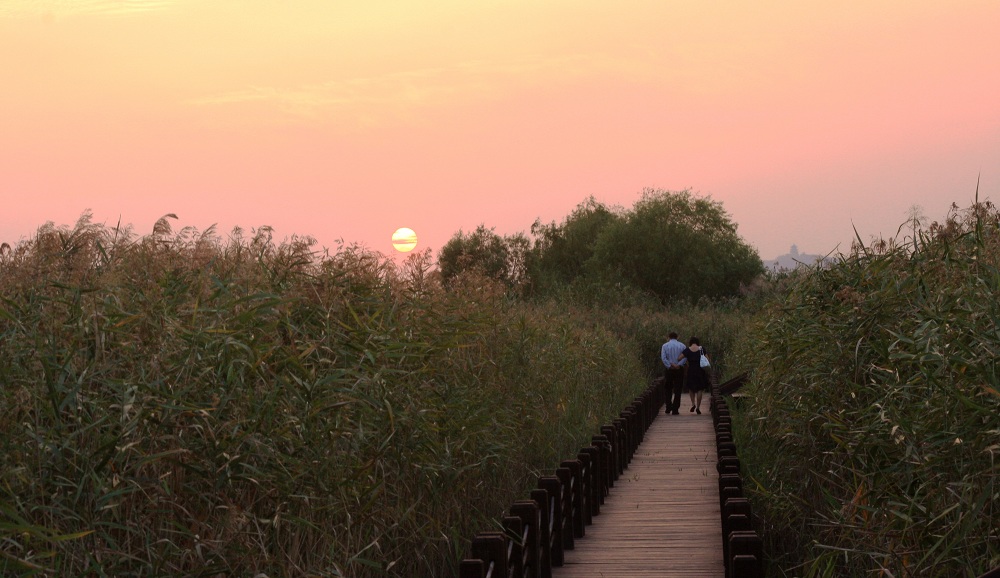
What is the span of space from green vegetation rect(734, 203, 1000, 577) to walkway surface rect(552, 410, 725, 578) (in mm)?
594

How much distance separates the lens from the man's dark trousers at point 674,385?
2198 centimetres

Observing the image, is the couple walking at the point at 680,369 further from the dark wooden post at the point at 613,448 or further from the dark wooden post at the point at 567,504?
the dark wooden post at the point at 567,504

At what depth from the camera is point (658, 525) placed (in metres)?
9.41

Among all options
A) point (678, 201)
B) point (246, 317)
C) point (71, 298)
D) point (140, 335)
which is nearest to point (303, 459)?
point (246, 317)

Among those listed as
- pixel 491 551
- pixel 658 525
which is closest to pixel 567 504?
pixel 658 525

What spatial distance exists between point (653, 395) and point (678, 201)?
41002 mm

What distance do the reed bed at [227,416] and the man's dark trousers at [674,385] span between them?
14.2 metres

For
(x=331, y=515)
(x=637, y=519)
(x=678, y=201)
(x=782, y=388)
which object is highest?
(x=678, y=201)

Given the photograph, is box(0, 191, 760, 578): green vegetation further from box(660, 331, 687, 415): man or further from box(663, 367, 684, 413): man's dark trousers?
box(663, 367, 684, 413): man's dark trousers

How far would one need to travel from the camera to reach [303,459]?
17.5 feet

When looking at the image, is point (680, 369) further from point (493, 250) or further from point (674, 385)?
point (493, 250)

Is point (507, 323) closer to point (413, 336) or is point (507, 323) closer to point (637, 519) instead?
point (637, 519)

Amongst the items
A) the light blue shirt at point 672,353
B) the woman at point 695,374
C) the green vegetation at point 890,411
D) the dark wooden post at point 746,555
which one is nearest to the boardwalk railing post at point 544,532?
the green vegetation at point 890,411

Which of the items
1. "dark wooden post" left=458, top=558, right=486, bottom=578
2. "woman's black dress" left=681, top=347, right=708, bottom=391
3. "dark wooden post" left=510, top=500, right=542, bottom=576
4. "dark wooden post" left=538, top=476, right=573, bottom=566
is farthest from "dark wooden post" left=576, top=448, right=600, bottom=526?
"woman's black dress" left=681, top=347, right=708, bottom=391
